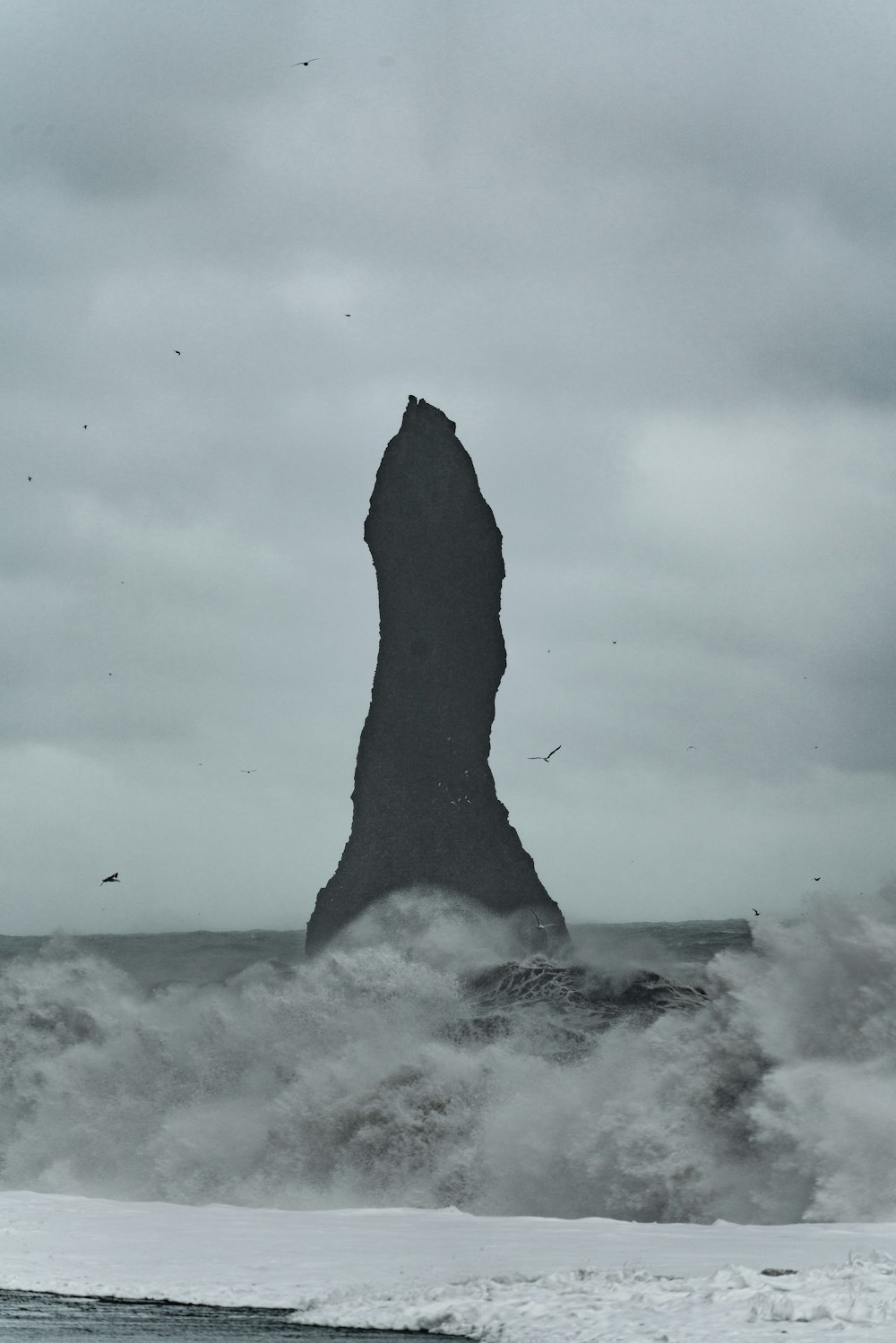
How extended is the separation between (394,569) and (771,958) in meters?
28.7

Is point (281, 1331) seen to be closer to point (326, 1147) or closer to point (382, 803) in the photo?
point (326, 1147)

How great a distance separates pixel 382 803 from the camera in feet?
140

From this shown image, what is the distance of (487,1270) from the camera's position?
11.6m

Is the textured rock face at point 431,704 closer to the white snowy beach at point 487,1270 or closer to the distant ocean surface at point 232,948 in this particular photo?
the distant ocean surface at point 232,948

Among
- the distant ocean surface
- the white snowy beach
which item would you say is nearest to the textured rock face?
the distant ocean surface

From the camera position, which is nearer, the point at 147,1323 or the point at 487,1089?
the point at 147,1323

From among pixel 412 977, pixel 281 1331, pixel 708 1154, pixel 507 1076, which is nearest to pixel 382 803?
pixel 412 977

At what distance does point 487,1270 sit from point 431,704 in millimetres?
32232

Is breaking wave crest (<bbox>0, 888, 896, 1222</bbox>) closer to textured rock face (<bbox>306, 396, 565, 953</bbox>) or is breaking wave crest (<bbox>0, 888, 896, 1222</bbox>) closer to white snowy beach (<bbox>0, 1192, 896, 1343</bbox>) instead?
white snowy beach (<bbox>0, 1192, 896, 1343</bbox>)

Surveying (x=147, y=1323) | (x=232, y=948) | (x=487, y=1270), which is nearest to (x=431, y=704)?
(x=232, y=948)

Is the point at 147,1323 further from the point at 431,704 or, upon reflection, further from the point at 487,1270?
the point at 431,704

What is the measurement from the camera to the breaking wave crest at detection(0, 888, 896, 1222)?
1520 centimetres

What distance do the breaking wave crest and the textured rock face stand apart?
14.2 m

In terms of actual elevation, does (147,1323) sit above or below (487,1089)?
below
